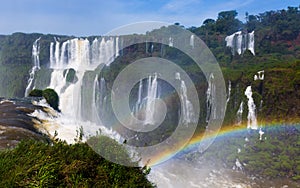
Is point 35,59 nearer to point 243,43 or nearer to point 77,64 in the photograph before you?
point 77,64

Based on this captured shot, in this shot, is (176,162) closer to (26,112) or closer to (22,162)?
(26,112)

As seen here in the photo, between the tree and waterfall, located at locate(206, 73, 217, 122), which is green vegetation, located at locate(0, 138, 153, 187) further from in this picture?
the tree

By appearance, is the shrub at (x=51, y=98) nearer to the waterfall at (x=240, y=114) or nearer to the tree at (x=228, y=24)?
the waterfall at (x=240, y=114)

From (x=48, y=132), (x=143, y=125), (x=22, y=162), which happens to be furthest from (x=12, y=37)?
(x=22, y=162)

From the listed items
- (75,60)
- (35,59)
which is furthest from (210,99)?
(35,59)

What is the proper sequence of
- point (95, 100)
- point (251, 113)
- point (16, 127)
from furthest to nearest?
point (95, 100) → point (251, 113) → point (16, 127)
